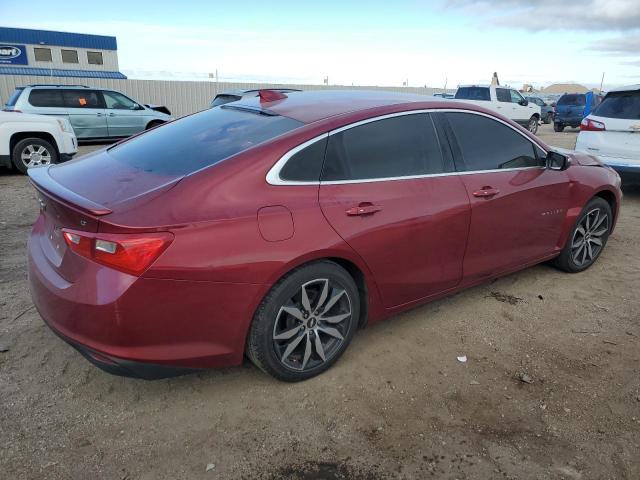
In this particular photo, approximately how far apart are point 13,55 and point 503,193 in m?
37.7

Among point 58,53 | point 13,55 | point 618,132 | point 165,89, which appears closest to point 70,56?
point 58,53

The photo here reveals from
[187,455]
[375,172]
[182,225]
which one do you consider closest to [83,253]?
[182,225]

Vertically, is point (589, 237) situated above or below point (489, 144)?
below

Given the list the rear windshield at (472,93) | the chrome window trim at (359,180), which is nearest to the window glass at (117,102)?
the rear windshield at (472,93)

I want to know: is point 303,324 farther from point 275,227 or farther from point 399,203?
point 399,203

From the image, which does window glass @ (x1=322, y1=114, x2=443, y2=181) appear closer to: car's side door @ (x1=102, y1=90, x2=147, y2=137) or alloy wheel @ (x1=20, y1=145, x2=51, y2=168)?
alloy wheel @ (x1=20, y1=145, x2=51, y2=168)

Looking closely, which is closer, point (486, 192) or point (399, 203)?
point (399, 203)

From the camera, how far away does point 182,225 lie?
2348mm

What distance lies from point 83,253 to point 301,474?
144 centimetres

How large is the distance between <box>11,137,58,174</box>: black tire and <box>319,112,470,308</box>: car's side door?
25.6 ft

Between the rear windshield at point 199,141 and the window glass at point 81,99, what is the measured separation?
10847 mm

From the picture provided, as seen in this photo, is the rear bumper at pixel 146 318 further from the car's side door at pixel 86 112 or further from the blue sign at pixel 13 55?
the blue sign at pixel 13 55

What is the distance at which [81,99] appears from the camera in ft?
42.4

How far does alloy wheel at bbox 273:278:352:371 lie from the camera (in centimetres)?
277
